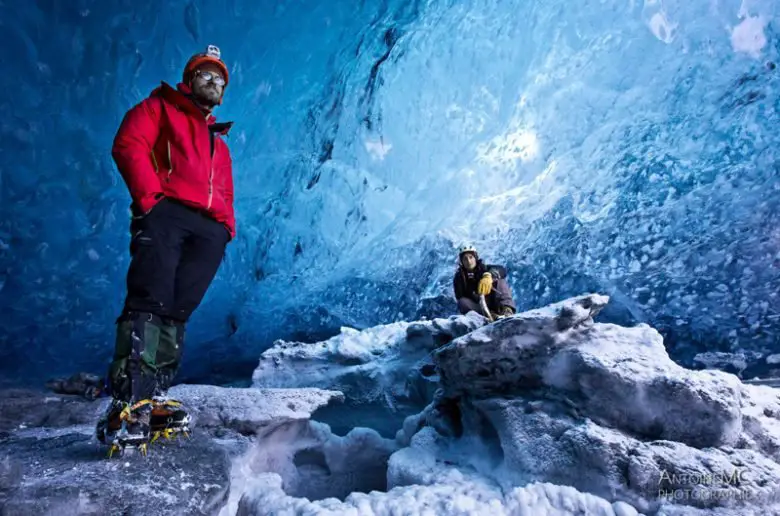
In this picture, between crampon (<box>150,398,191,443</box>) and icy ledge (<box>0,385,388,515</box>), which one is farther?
crampon (<box>150,398,191,443</box>)

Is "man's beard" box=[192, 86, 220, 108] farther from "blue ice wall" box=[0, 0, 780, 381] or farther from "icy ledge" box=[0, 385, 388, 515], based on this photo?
"blue ice wall" box=[0, 0, 780, 381]

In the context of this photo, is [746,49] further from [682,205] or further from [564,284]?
[564,284]

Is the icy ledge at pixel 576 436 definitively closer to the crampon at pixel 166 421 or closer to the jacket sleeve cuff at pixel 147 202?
the crampon at pixel 166 421

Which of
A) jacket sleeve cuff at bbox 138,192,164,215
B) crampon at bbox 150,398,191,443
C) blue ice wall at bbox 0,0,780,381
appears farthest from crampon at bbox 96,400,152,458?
blue ice wall at bbox 0,0,780,381

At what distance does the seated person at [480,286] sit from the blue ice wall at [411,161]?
3.04m

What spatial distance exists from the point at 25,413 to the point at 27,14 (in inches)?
274

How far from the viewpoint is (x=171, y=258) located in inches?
65.9

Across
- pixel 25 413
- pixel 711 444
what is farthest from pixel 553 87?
pixel 25 413

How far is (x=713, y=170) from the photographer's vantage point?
6242 millimetres

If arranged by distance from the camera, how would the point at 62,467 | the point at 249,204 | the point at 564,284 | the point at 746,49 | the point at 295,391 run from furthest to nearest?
the point at 249,204
the point at 564,284
the point at 746,49
the point at 295,391
the point at 62,467

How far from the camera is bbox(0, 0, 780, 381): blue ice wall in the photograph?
615 centimetres

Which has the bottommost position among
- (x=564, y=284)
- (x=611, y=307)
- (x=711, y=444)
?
(x=711, y=444)

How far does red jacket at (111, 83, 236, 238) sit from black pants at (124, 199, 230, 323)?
6 cm

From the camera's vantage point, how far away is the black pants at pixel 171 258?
5.15 feet
